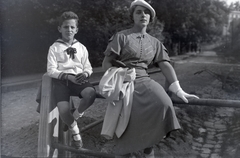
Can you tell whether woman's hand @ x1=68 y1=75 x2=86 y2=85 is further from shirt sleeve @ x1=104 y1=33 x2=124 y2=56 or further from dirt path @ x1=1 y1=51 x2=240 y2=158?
dirt path @ x1=1 y1=51 x2=240 y2=158

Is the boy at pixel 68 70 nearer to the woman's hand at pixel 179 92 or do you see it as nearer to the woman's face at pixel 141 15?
the woman's face at pixel 141 15

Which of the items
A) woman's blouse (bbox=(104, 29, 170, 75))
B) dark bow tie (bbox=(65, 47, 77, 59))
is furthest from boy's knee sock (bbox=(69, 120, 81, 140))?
woman's blouse (bbox=(104, 29, 170, 75))

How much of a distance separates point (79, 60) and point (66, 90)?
275 mm

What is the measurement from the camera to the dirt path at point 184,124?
7.02ft

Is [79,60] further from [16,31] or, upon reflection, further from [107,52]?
[16,31]

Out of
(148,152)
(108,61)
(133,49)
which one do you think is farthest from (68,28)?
(148,152)

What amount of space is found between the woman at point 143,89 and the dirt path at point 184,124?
0.36 metres

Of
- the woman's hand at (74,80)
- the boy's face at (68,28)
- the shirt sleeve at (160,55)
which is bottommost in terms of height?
the woman's hand at (74,80)

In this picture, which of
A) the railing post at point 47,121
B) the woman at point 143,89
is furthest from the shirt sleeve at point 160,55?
the railing post at point 47,121

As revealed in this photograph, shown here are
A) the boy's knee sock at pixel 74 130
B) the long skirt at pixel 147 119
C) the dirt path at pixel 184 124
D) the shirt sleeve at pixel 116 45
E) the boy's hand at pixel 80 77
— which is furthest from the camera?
the dirt path at pixel 184 124

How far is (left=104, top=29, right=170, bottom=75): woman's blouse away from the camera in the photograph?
1777 mm

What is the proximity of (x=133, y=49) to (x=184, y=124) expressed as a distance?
101 centimetres

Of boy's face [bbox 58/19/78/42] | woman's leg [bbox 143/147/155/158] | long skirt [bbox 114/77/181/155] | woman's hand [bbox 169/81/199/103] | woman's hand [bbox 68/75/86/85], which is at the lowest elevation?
woman's leg [bbox 143/147/155/158]

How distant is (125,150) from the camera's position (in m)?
1.71
